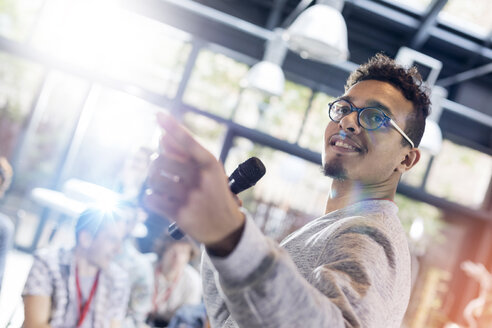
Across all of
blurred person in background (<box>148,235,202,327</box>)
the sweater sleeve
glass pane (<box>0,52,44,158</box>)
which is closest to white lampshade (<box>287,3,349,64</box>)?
blurred person in background (<box>148,235,202,327</box>)

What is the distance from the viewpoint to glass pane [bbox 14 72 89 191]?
21.0ft

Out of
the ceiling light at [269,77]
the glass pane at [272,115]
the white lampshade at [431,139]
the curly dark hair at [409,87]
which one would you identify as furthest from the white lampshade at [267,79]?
the curly dark hair at [409,87]

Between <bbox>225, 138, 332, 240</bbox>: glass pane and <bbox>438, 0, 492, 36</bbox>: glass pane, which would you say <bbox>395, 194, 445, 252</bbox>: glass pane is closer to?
<bbox>225, 138, 332, 240</bbox>: glass pane

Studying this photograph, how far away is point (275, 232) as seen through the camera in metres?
6.36

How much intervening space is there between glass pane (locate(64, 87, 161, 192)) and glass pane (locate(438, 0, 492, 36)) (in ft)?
11.9

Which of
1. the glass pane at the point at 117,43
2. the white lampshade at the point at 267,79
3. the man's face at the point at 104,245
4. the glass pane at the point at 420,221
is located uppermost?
the glass pane at the point at 117,43

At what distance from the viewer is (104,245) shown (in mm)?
2662

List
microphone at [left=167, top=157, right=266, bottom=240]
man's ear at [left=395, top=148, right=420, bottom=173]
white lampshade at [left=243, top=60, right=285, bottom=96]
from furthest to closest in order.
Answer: white lampshade at [left=243, top=60, right=285, bottom=96]
man's ear at [left=395, top=148, right=420, bottom=173]
microphone at [left=167, top=157, right=266, bottom=240]

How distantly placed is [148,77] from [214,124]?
1004mm

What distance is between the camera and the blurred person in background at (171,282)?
3.74 metres

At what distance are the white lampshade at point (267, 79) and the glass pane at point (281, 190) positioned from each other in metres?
1.95

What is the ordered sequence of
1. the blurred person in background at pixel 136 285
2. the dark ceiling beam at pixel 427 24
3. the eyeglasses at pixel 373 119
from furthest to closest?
1. the dark ceiling beam at pixel 427 24
2. the blurred person in background at pixel 136 285
3. the eyeglasses at pixel 373 119

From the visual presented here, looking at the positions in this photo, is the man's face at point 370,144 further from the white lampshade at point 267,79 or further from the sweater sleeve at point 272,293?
→ the white lampshade at point 267,79

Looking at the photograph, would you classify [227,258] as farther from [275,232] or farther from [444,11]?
[275,232]
